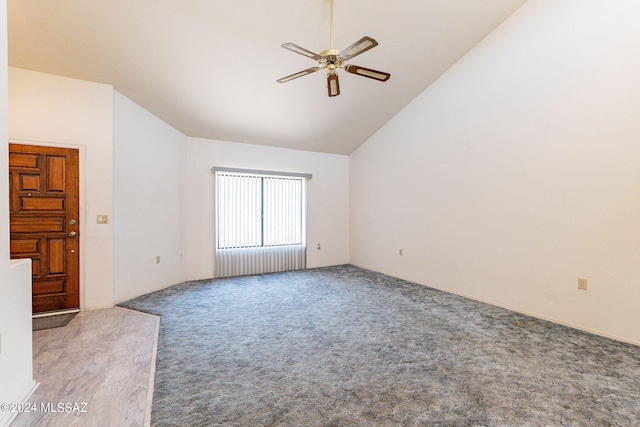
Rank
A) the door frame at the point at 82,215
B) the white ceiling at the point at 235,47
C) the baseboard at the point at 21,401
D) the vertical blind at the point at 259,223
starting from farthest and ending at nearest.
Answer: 1. the vertical blind at the point at 259,223
2. the door frame at the point at 82,215
3. the white ceiling at the point at 235,47
4. the baseboard at the point at 21,401

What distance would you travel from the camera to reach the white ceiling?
2.82 meters

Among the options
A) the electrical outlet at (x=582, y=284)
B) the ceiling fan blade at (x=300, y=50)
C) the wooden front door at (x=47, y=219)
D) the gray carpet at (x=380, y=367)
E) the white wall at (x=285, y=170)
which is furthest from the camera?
the white wall at (x=285, y=170)

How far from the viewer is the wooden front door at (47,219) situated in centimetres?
324

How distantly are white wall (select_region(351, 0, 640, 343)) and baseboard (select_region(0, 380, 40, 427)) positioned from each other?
15.2ft

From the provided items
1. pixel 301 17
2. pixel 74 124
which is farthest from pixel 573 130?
pixel 74 124

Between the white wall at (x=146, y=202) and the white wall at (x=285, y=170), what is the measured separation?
192 millimetres

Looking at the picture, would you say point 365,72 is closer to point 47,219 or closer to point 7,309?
point 7,309

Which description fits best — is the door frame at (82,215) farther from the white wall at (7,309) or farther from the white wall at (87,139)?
the white wall at (7,309)

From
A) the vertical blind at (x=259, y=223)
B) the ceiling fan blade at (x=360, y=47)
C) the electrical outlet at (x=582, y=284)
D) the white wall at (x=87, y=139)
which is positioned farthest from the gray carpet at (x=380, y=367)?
the ceiling fan blade at (x=360, y=47)

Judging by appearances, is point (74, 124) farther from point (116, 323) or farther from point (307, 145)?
point (307, 145)

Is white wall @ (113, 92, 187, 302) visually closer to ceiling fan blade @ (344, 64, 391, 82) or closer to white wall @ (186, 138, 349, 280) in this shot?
white wall @ (186, 138, 349, 280)

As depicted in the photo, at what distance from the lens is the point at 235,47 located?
332cm

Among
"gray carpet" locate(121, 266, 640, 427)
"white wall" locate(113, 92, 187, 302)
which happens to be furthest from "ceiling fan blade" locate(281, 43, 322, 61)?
"white wall" locate(113, 92, 187, 302)

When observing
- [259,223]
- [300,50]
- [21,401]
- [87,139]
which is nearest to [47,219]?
[87,139]
